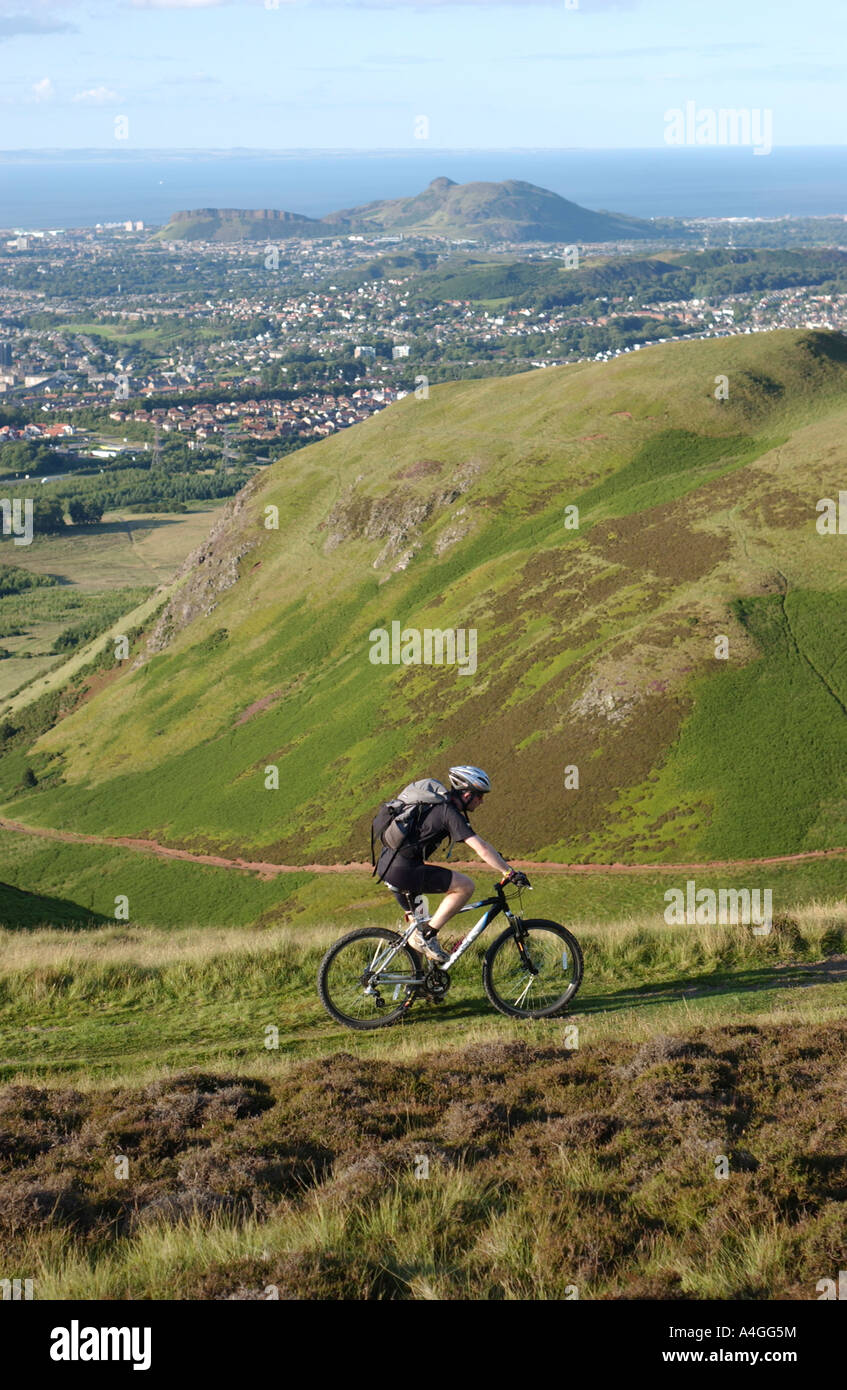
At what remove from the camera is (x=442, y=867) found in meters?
14.2

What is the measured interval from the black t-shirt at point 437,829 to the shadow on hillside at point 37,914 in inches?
774

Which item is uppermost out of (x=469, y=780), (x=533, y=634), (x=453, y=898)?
(x=469, y=780)

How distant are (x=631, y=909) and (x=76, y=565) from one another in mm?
168098

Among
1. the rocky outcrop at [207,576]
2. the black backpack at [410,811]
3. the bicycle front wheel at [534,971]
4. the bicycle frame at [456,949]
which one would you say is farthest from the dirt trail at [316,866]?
the black backpack at [410,811]

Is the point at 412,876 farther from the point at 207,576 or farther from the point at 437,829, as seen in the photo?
the point at 207,576

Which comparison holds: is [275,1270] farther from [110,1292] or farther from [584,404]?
[584,404]

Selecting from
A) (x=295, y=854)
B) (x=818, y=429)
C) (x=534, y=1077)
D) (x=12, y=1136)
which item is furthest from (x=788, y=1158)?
(x=818, y=429)

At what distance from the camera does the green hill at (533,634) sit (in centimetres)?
5122

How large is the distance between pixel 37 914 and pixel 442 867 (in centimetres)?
2381

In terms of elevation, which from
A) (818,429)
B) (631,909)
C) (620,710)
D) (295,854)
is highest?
(818,429)

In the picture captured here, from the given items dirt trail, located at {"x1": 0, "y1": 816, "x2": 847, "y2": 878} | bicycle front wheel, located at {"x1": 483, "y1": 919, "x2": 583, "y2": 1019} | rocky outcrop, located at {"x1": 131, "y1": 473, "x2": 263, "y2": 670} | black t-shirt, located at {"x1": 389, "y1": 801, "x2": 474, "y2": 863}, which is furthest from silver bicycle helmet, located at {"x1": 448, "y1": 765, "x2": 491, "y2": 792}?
rocky outcrop, located at {"x1": 131, "y1": 473, "x2": 263, "y2": 670}

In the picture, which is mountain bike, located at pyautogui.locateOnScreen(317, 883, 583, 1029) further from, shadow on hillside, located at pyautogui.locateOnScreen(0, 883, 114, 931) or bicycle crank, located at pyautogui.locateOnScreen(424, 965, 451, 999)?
shadow on hillside, located at pyautogui.locateOnScreen(0, 883, 114, 931)

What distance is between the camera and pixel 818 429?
80062 millimetres

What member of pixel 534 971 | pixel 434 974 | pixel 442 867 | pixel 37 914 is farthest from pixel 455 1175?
pixel 37 914
